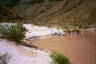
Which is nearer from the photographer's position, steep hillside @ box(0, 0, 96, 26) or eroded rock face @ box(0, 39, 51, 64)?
eroded rock face @ box(0, 39, 51, 64)

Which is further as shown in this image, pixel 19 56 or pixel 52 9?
pixel 52 9

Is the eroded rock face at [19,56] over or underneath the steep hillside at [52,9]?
underneath

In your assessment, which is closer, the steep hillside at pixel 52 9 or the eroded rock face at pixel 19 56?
the eroded rock face at pixel 19 56

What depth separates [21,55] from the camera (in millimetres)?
9719

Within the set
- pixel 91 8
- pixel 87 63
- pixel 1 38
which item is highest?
Answer: pixel 91 8

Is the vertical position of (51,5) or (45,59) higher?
(51,5)

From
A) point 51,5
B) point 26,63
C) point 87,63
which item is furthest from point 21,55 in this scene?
point 51,5

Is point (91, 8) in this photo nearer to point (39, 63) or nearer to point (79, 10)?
point (79, 10)

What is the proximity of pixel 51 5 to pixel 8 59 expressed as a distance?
255 feet

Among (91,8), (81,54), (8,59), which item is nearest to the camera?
(8,59)

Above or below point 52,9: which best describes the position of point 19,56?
below

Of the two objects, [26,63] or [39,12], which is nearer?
[26,63]

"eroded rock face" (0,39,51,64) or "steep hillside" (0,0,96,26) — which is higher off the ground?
"steep hillside" (0,0,96,26)

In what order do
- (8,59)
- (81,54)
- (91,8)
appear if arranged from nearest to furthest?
(8,59), (81,54), (91,8)
